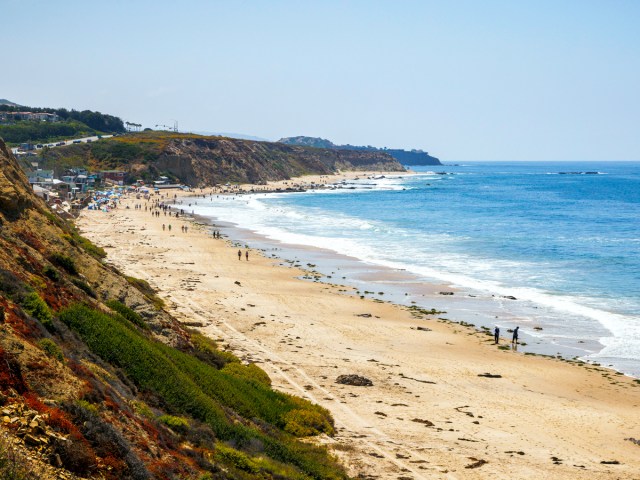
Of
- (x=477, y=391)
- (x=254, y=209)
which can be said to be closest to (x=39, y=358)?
(x=477, y=391)

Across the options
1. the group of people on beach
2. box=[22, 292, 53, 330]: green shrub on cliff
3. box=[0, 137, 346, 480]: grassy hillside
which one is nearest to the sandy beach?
the group of people on beach

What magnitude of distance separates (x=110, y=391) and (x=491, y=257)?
43.1m

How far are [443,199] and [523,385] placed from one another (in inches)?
3667

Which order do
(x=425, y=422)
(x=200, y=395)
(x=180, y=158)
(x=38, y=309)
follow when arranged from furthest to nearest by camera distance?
1. (x=180, y=158)
2. (x=425, y=422)
3. (x=200, y=395)
4. (x=38, y=309)

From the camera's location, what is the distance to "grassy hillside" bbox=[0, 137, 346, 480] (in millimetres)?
7344

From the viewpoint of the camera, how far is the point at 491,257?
1949 inches

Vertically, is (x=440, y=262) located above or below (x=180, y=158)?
below

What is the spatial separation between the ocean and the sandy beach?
3.01 m

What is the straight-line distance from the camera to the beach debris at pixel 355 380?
19844mm

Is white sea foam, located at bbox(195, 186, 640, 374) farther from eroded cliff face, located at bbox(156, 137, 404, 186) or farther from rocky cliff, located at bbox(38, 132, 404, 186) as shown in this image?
eroded cliff face, located at bbox(156, 137, 404, 186)

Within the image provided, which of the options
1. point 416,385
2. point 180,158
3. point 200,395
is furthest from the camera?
point 180,158

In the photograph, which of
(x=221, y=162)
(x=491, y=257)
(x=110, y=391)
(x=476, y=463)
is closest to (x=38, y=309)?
(x=110, y=391)

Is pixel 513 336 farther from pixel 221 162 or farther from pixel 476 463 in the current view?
pixel 221 162

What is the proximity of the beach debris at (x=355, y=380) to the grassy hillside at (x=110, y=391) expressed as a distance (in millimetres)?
2710
